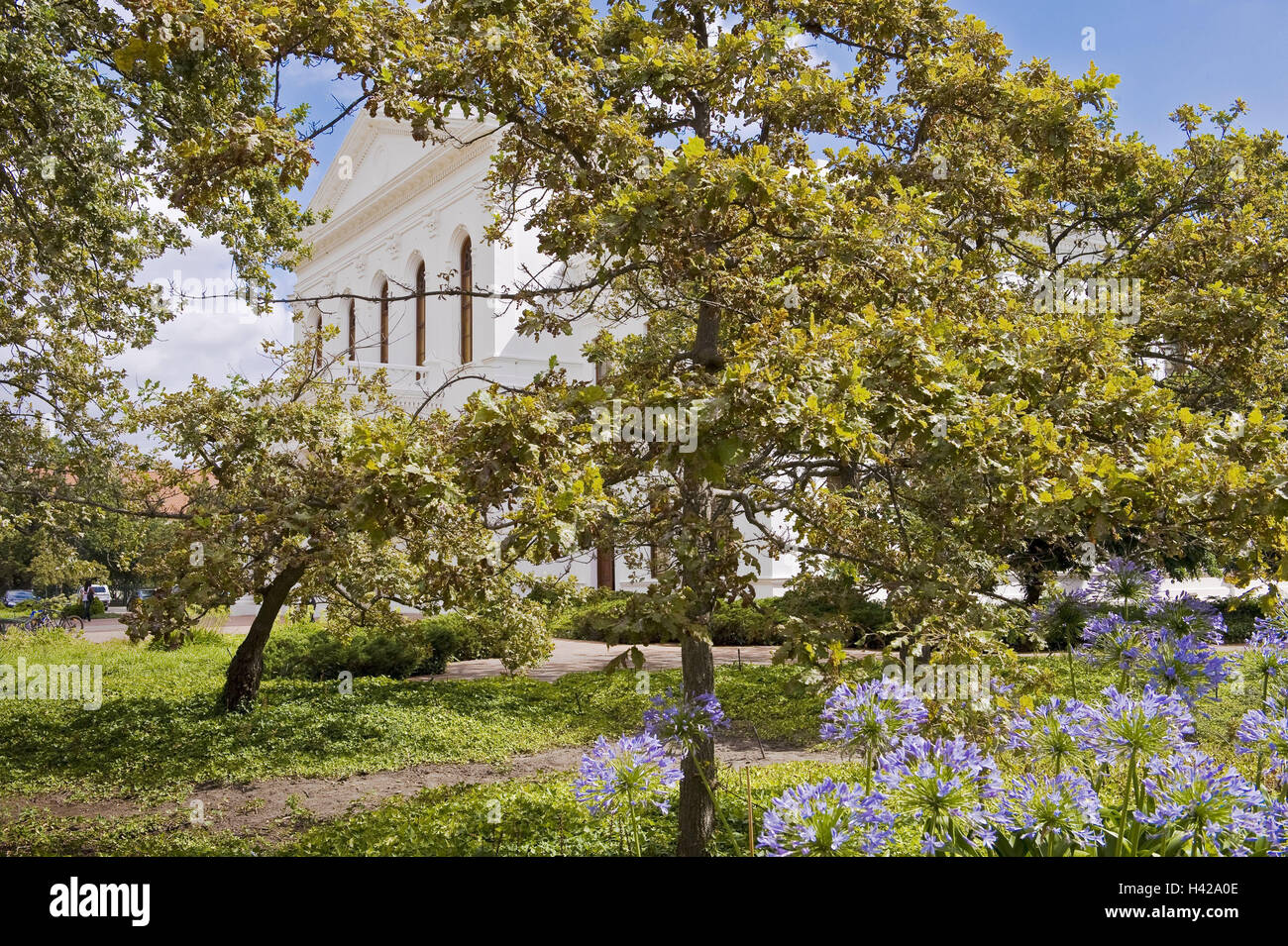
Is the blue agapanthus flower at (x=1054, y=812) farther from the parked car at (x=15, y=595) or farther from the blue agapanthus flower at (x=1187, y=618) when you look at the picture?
the parked car at (x=15, y=595)

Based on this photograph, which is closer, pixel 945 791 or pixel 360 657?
pixel 945 791

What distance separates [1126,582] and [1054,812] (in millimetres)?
1693

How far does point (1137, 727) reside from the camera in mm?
2293

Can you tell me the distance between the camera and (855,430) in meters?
3.29

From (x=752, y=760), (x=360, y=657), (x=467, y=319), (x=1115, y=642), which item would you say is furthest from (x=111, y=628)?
(x=1115, y=642)

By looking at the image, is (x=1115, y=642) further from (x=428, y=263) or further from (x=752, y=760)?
(x=428, y=263)

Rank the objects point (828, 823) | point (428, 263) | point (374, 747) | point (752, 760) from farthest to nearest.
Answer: point (428, 263) → point (374, 747) → point (752, 760) → point (828, 823)

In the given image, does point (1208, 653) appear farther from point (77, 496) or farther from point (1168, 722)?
point (77, 496)

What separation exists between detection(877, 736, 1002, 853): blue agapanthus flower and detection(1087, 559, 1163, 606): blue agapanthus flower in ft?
5.32

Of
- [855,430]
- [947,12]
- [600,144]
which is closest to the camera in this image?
[855,430]

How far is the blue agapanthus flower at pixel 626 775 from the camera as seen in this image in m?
2.59

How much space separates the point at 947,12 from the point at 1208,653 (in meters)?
6.45
